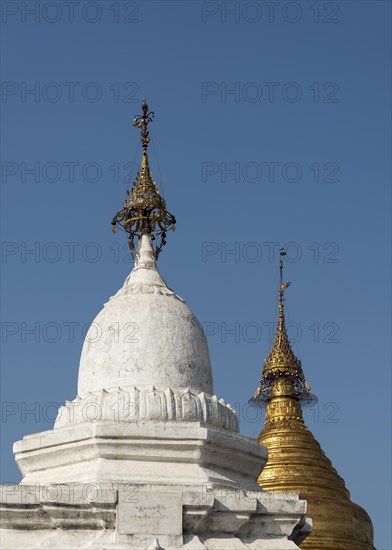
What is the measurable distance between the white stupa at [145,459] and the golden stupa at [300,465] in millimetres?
16956

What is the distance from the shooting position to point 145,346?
2112cm

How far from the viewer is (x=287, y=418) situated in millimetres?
42125

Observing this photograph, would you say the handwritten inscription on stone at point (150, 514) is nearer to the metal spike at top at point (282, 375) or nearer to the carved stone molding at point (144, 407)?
the carved stone molding at point (144, 407)

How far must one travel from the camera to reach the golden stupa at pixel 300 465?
1516 inches

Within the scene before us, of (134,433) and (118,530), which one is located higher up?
(134,433)

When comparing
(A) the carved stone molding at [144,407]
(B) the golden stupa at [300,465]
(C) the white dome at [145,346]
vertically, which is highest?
(B) the golden stupa at [300,465]

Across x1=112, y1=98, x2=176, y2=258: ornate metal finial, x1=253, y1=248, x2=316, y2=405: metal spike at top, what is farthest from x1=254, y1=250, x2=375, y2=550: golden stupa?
x1=112, y1=98, x2=176, y2=258: ornate metal finial

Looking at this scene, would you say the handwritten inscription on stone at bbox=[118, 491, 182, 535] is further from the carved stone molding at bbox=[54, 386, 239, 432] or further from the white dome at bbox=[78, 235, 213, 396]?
the white dome at bbox=[78, 235, 213, 396]

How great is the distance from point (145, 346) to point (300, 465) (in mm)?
19526

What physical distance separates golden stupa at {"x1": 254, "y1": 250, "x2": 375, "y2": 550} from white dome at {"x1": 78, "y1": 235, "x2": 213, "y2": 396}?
16.7 m

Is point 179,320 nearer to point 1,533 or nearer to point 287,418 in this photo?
point 1,533

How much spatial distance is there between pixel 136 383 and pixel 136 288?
172cm

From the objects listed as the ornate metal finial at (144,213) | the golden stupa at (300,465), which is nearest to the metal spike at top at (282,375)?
the golden stupa at (300,465)

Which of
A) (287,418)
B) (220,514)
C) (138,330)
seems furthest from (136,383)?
(287,418)
